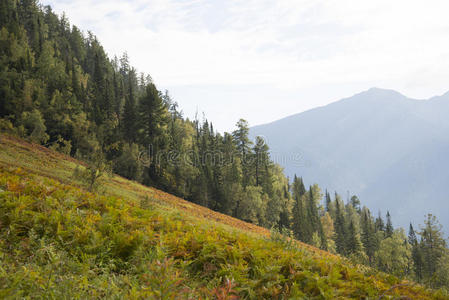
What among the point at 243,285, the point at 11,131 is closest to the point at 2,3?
the point at 11,131

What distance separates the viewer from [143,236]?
6.18 m

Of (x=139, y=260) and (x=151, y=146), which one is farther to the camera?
(x=151, y=146)

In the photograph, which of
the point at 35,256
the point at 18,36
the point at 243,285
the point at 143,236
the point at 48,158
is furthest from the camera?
the point at 18,36

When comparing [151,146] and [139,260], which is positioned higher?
[151,146]

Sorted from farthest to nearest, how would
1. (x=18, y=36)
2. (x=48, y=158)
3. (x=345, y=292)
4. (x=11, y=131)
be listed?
(x=18, y=36) < (x=11, y=131) < (x=48, y=158) < (x=345, y=292)

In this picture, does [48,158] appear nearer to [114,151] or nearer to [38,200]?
[38,200]

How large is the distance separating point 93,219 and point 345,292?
6.08 meters

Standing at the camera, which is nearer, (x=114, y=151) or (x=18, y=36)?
(x=114, y=151)

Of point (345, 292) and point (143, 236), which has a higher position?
point (143, 236)

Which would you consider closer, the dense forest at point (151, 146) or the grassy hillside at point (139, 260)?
the grassy hillside at point (139, 260)

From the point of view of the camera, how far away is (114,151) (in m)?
50.5

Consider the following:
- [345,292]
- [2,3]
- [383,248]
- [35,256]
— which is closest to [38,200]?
[35,256]

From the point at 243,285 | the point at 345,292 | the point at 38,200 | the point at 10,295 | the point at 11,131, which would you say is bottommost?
the point at 345,292

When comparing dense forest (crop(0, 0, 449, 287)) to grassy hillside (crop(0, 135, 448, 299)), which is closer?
grassy hillside (crop(0, 135, 448, 299))
